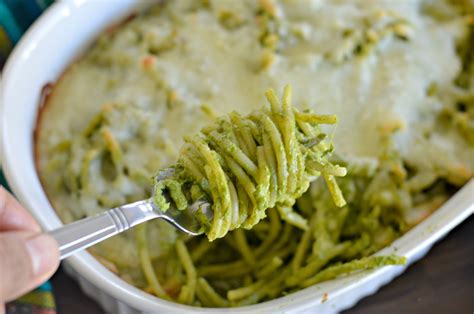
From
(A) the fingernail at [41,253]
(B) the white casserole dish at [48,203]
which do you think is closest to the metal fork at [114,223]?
(A) the fingernail at [41,253]

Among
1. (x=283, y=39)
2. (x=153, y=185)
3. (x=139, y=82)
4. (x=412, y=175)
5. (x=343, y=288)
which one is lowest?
(x=412, y=175)

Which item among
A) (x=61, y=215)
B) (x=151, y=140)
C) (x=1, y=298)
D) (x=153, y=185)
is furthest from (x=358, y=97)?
(x=1, y=298)

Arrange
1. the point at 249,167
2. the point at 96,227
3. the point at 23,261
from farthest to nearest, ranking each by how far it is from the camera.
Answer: the point at 249,167, the point at 96,227, the point at 23,261

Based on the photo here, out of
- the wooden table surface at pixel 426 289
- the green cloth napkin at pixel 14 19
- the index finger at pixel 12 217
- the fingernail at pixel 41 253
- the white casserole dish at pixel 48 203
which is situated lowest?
the wooden table surface at pixel 426 289

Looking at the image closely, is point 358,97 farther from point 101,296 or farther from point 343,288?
point 101,296

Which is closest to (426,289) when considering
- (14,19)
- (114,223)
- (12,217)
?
(114,223)

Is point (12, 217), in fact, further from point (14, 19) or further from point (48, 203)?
point (14, 19)

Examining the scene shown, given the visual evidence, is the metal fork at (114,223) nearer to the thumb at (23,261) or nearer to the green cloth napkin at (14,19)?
the thumb at (23,261)
